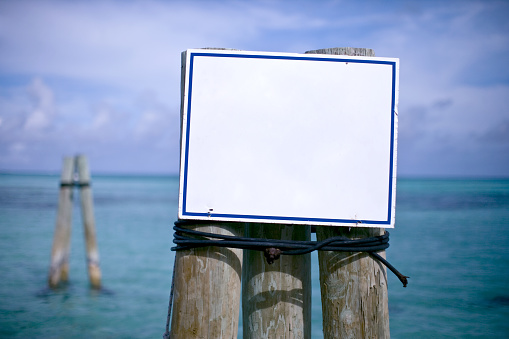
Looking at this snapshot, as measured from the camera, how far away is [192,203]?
1.98 m

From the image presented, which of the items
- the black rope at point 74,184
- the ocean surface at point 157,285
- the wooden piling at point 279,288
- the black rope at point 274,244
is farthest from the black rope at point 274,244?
the black rope at point 74,184

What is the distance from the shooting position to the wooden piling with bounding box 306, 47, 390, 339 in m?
2.00

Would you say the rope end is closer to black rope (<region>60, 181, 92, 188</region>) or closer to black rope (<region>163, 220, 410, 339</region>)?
black rope (<region>163, 220, 410, 339</region>)

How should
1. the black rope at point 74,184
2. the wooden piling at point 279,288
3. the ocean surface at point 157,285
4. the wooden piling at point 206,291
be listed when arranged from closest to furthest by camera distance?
the wooden piling at point 206,291 → the wooden piling at point 279,288 → the ocean surface at point 157,285 → the black rope at point 74,184

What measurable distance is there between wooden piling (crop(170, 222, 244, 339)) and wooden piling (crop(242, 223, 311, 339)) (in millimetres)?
283

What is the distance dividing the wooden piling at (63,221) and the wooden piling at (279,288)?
7730 mm

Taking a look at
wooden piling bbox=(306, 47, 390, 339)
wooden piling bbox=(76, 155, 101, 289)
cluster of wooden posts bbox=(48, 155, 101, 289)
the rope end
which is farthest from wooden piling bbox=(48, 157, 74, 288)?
wooden piling bbox=(306, 47, 390, 339)

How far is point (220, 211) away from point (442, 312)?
341 inches

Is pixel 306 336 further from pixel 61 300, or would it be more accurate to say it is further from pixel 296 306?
pixel 61 300

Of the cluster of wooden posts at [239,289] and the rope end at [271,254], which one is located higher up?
the rope end at [271,254]

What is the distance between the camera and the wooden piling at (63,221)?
29.6 feet

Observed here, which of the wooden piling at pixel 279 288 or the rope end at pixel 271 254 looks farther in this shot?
the wooden piling at pixel 279 288

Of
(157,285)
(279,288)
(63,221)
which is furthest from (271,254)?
(157,285)

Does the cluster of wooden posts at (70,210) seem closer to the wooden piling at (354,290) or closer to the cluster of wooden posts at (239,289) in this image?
the cluster of wooden posts at (239,289)
